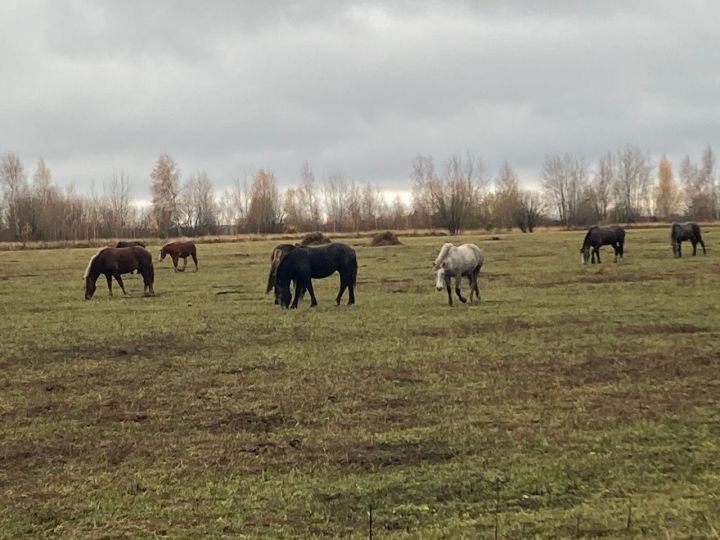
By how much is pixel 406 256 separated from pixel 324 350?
27419 millimetres

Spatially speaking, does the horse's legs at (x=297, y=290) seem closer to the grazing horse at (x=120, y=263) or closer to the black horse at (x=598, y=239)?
the grazing horse at (x=120, y=263)

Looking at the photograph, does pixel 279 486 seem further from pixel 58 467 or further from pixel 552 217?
pixel 552 217

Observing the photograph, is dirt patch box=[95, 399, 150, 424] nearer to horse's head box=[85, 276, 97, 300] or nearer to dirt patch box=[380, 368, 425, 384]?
dirt patch box=[380, 368, 425, 384]

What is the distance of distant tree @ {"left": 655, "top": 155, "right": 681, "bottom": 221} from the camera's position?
101625mm

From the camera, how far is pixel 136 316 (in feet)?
58.7

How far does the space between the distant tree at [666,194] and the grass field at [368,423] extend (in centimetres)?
9167

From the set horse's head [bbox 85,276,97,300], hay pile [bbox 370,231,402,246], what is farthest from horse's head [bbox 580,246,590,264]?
hay pile [bbox 370,231,402,246]

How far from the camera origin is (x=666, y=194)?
103 meters

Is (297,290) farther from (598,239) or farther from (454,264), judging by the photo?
(598,239)

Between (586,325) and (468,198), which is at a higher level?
(468,198)

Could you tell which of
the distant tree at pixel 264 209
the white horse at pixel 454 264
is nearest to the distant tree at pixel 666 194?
the distant tree at pixel 264 209

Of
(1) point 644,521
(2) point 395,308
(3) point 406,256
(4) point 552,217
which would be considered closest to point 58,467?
(1) point 644,521

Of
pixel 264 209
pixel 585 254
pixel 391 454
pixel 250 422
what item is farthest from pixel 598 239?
pixel 264 209

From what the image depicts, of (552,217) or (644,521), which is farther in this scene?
(552,217)
